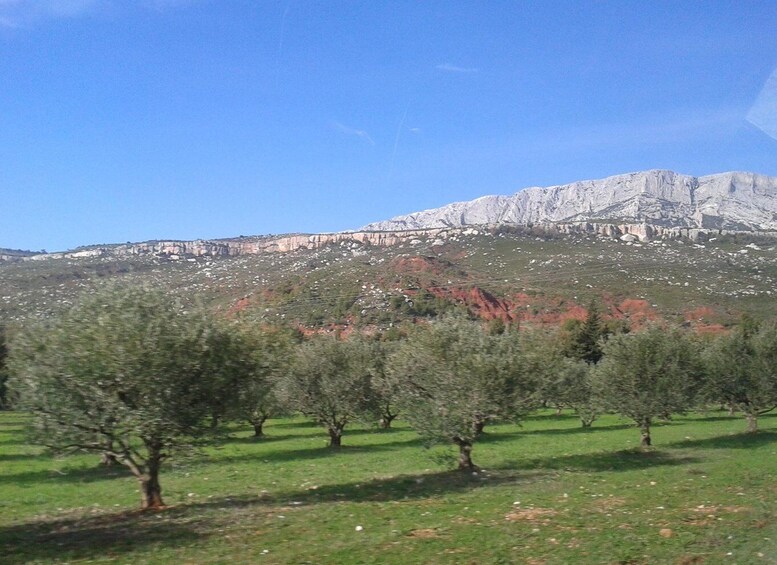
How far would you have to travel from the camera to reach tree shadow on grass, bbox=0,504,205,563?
12609 mm

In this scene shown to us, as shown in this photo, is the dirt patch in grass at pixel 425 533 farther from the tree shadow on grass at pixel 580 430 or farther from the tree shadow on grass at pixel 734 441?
the tree shadow on grass at pixel 580 430

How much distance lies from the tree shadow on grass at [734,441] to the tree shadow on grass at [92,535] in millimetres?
27207

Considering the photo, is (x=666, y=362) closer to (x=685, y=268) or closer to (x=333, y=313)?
(x=333, y=313)

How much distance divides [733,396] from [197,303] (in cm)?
3603

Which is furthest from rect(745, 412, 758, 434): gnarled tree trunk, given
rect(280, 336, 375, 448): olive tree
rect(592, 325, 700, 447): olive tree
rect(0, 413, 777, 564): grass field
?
rect(280, 336, 375, 448): olive tree

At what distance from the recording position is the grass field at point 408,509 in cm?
1246

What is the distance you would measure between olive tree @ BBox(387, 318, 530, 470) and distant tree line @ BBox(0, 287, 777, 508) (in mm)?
48

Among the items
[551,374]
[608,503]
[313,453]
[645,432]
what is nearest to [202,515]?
[608,503]

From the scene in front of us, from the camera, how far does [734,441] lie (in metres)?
34.9

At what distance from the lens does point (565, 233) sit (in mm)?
165875

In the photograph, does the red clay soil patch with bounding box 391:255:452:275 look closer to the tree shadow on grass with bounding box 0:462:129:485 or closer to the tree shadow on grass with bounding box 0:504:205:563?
the tree shadow on grass with bounding box 0:462:129:485

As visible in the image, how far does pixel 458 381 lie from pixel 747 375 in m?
25.8

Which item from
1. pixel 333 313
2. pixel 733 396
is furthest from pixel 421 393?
pixel 333 313

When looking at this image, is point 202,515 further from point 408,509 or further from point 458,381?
point 458,381
